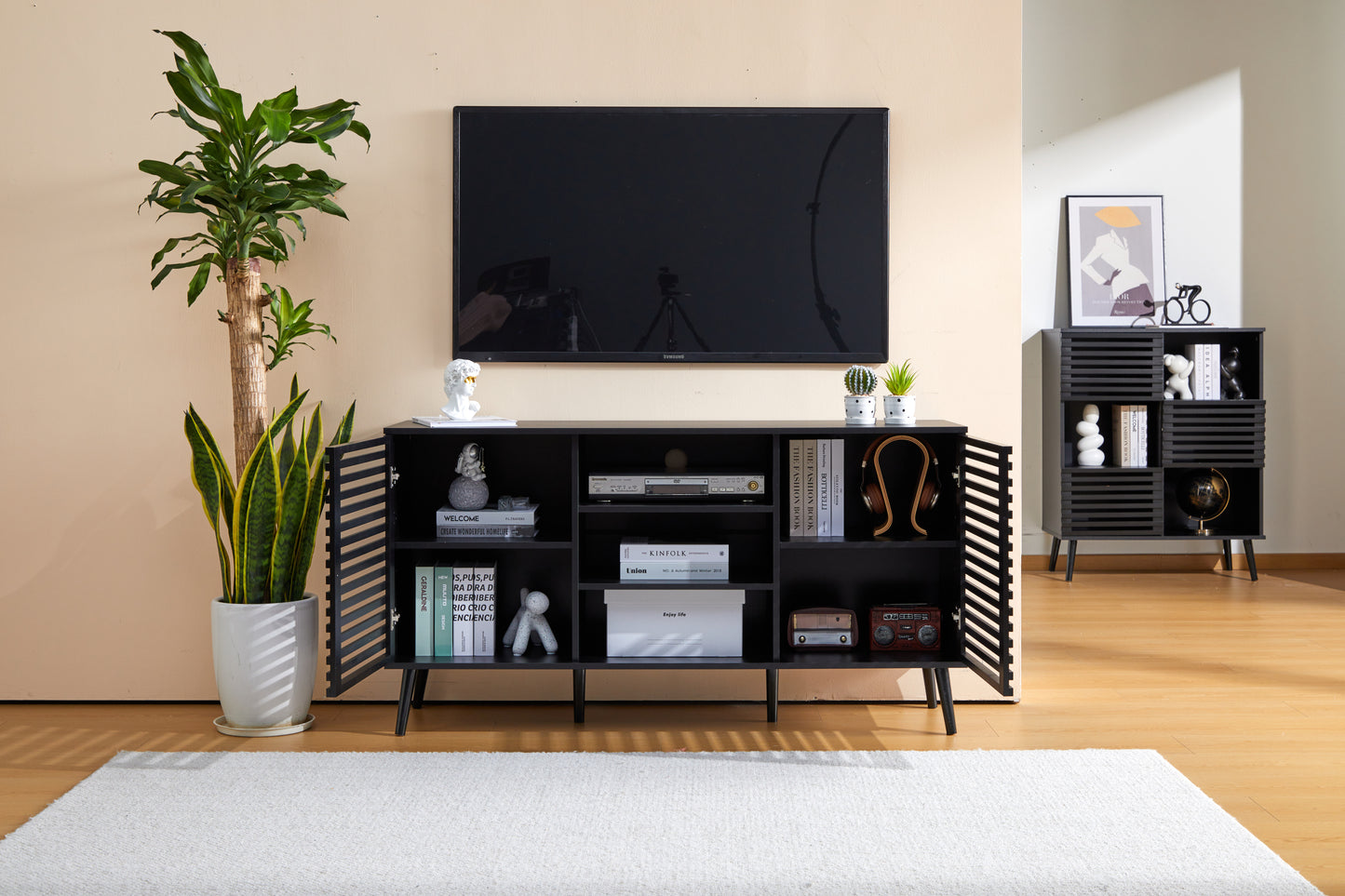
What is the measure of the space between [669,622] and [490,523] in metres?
0.56

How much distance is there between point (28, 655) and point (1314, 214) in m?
5.81

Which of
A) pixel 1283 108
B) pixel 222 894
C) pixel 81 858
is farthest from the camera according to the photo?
pixel 1283 108

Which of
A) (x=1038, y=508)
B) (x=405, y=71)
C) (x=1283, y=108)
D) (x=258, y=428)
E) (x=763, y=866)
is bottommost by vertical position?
(x=763, y=866)

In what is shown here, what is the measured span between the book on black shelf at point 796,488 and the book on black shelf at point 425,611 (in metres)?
1.01

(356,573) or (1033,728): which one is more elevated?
(356,573)

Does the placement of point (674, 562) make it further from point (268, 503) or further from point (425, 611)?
point (268, 503)

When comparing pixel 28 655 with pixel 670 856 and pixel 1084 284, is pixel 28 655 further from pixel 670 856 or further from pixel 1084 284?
pixel 1084 284

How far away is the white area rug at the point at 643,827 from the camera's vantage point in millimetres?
1938

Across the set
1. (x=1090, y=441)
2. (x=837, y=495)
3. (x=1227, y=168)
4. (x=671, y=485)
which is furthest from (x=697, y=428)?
(x=1227, y=168)

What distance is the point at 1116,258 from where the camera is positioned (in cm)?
523

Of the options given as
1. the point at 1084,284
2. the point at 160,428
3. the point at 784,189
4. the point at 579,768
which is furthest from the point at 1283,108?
the point at 160,428

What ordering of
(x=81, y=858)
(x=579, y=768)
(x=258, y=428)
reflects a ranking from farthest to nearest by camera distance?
1. (x=258, y=428)
2. (x=579, y=768)
3. (x=81, y=858)

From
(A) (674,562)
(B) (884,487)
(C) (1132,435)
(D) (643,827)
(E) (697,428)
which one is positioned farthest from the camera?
(C) (1132,435)

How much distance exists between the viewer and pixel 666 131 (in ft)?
9.96
